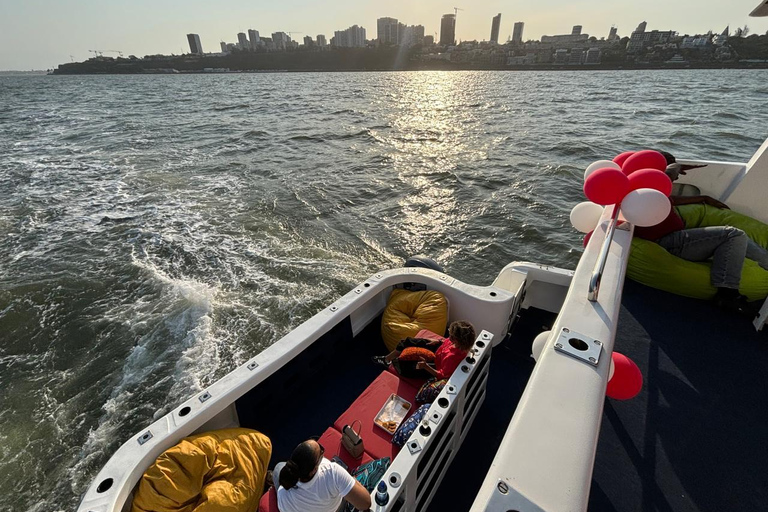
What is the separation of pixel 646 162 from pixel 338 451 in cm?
438

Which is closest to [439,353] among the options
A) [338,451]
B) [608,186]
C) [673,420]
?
[338,451]

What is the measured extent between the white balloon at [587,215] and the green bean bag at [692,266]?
60 centimetres

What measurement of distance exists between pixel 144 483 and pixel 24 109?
51119mm

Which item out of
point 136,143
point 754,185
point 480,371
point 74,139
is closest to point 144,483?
point 480,371

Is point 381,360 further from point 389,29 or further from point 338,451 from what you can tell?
point 389,29

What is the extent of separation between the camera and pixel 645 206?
3.20 m

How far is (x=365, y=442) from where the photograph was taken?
300 centimetres

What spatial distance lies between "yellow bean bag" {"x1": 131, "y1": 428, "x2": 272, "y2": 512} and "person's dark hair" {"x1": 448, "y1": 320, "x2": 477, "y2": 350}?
1.77 meters

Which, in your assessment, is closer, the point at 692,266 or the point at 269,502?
the point at 269,502

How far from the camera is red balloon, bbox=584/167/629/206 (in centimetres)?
330

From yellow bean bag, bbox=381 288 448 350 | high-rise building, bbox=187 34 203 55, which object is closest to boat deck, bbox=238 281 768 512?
yellow bean bag, bbox=381 288 448 350

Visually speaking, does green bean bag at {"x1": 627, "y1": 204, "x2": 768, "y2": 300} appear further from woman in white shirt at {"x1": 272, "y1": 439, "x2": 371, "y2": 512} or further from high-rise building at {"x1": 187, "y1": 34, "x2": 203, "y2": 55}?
high-rise building at {"x1": 187, "y1": 34, "x2": 203, "y2": 55}

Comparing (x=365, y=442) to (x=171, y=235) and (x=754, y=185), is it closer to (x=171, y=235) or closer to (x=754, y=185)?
(x=754, y=185)

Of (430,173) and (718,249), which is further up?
(718,249)
